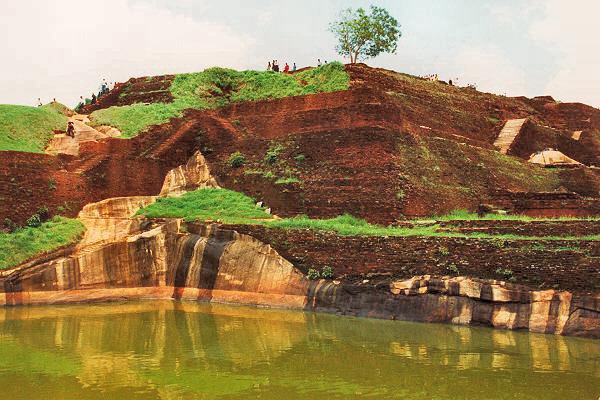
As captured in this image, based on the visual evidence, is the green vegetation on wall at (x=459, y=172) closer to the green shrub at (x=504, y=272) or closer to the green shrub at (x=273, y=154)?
the green shrub at (x=273, y=154)

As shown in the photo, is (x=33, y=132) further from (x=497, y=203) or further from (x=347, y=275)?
(x=497, y=203)

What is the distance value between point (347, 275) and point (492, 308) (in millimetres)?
4097

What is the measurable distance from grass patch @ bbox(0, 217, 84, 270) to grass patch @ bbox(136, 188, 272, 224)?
2.66 metres

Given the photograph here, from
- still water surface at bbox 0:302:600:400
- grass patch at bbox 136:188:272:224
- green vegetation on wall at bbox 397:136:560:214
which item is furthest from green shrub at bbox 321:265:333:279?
green vegetation on wall at bbox 397:136:560:214

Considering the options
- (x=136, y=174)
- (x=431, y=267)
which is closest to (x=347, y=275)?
(x=431, y=267)

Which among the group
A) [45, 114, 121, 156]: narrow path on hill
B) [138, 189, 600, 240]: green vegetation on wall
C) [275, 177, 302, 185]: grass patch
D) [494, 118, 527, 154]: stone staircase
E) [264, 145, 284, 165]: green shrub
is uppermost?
[494, 118, 527, 154]: stone staircase

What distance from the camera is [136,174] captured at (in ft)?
80.9

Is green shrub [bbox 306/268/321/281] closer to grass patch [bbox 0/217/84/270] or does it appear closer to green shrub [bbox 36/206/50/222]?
grass patch [bbox 0/217/84/270]

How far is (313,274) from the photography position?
18.7 m

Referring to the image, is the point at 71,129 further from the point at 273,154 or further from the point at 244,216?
the point at 244,216

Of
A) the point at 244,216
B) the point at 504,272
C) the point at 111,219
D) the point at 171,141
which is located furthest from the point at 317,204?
the point at 504,272

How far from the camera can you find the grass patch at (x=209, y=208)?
22.5 meters

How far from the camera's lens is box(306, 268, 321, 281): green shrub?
1861cm

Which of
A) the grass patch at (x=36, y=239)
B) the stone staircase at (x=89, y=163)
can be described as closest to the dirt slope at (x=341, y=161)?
the stone staircase at (x=89, y=163)
